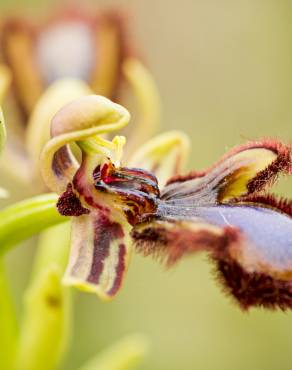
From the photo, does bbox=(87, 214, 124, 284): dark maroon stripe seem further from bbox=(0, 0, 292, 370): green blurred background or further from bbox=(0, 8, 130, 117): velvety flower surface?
bbox=(0, 0, 292, 370): green blurred background

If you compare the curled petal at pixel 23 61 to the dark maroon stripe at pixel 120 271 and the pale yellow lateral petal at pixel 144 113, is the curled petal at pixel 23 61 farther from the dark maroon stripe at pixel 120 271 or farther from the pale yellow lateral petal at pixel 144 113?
the dark maroon stripe at pixel 120 271

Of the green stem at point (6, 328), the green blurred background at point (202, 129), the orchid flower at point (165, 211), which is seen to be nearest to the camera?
the orchid flower at point (165, 211)

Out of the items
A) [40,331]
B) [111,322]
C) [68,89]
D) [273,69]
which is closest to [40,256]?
[40,331]

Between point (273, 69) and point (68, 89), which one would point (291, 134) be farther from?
point (68, 89)

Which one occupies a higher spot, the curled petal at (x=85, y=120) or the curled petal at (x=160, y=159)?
the curled petal at (x=160, y=159)

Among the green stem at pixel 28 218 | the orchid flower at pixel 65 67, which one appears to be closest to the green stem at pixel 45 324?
the green stem at pixel 28 218

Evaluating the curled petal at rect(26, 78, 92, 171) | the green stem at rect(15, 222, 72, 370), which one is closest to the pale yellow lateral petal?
the curled petal at rect(26, 78, 92, 171)
